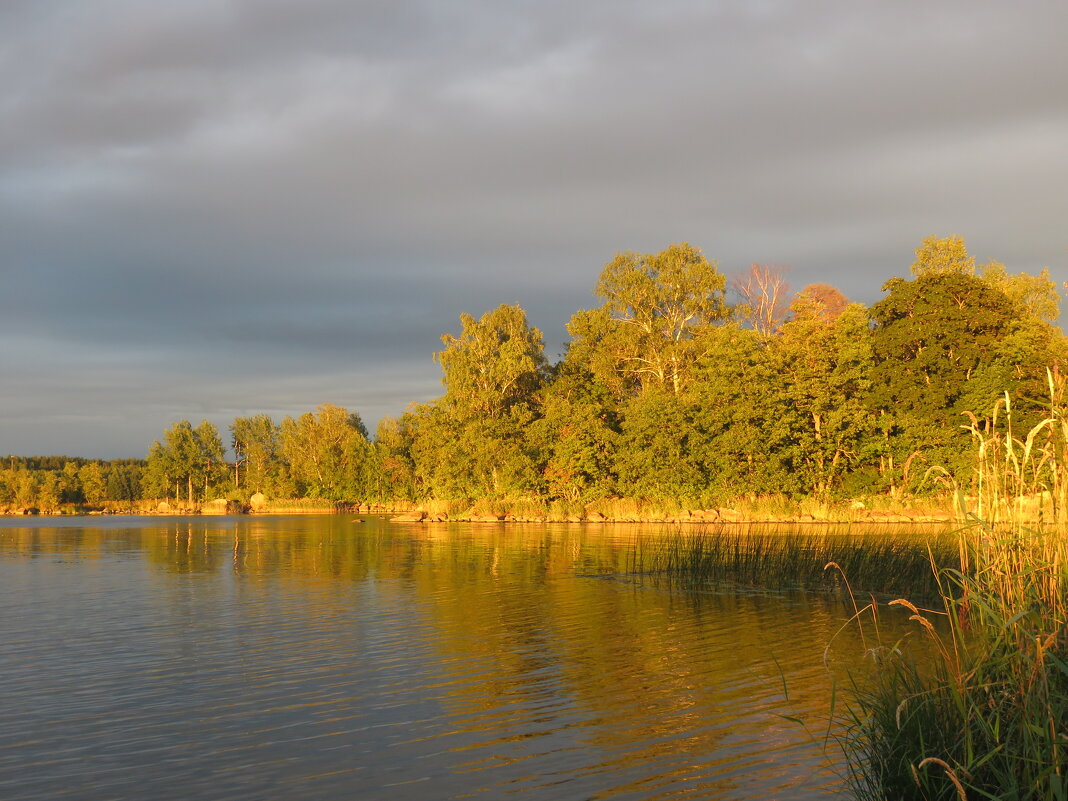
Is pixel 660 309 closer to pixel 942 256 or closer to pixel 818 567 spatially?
pixel 942 256

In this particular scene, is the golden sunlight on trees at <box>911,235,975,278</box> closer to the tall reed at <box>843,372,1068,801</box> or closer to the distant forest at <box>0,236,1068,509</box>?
the distant forest at <box>0,236,1068,509</box>

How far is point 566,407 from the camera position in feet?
226

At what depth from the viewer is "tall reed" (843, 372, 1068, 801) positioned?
629 centimetres

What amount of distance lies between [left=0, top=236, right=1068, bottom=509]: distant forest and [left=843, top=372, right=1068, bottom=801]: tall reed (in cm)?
3203

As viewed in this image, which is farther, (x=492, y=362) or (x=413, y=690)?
(x=492, y=362)

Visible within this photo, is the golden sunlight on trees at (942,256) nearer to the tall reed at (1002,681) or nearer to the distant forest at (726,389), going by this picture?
the distant forest at (726,389)

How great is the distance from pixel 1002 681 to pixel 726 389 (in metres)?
50.7

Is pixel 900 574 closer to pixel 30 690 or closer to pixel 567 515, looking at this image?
pixel 30 690

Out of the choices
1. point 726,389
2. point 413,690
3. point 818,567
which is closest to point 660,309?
point 726,389

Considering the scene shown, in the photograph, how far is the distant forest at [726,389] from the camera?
52406 millimetres

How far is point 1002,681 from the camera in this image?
675 cm

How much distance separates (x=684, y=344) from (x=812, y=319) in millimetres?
11452

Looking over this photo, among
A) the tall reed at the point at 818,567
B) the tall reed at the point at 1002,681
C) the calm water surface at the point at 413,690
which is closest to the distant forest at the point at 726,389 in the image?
the tall reed at the point at 818,567

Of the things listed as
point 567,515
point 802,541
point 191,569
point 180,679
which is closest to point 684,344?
point 567,515
